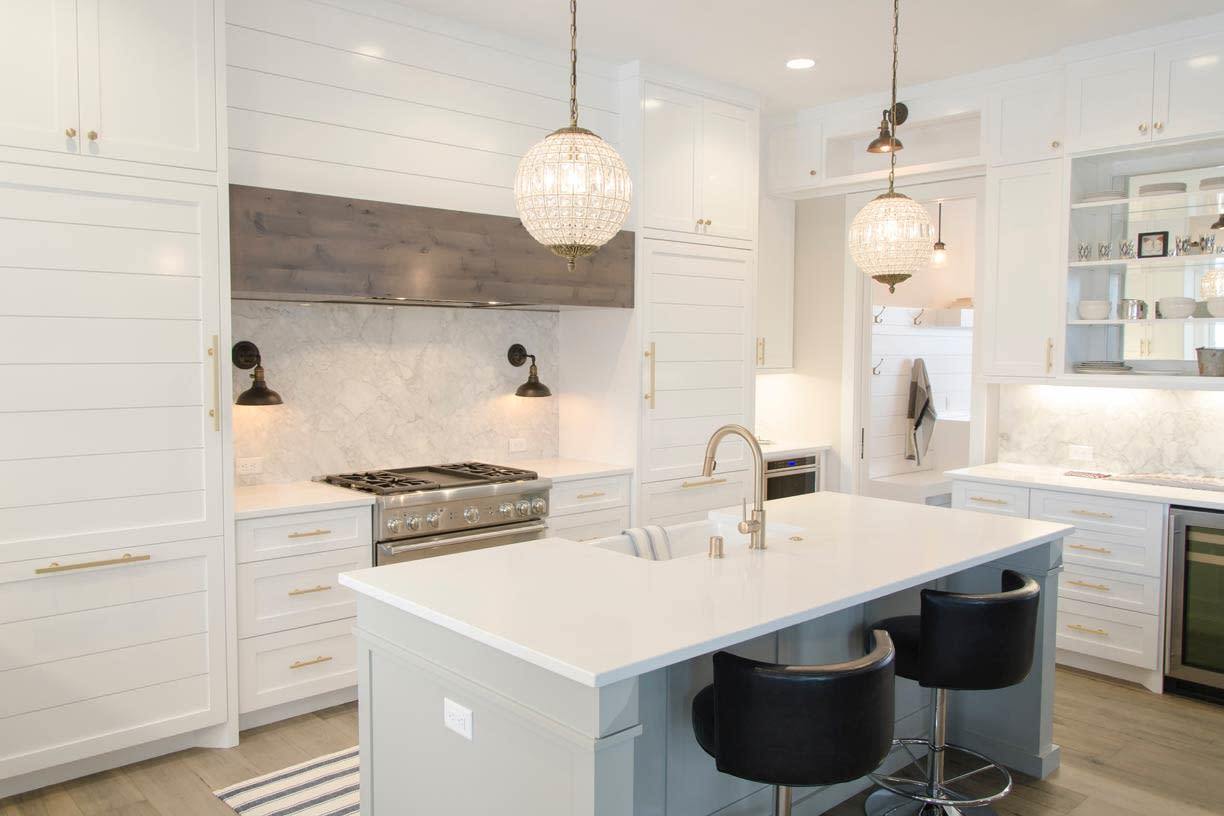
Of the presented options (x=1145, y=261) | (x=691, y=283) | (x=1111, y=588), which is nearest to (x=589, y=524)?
(x=691, y=283)

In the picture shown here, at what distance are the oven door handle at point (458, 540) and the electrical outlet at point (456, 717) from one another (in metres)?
1.68

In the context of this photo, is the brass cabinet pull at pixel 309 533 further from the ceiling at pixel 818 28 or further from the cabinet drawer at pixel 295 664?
the ceiling at pixel 818 28

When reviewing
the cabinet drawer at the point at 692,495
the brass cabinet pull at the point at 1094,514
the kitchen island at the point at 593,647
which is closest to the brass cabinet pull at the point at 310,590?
the kitchen island at the point at 593,647

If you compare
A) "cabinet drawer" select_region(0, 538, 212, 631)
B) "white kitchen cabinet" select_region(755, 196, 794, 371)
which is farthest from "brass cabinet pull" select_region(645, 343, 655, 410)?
"cabinet drawer" select_region(0, 538, 212, 631)

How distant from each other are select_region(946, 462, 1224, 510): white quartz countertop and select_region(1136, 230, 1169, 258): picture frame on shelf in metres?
1.12

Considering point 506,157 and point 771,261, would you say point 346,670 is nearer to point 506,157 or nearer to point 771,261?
point 506,157

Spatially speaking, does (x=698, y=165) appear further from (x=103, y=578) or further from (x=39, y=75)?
(x=103, y=578)

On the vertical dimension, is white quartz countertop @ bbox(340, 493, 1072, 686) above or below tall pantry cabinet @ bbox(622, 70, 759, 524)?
below

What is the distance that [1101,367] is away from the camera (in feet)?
14.7

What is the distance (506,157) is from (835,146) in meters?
2.28

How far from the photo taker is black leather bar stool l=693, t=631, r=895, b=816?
193 centimetres

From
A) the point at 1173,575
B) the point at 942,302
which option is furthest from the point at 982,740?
the point at 942,302

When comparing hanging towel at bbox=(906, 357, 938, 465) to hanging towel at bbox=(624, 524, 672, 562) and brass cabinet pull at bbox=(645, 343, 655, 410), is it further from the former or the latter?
hanging towel at bbox=(624, 524, 672, 562)

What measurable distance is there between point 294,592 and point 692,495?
221cm
